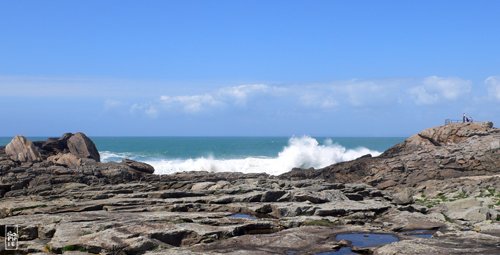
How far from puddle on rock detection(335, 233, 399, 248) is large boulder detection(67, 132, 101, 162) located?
42.8 m

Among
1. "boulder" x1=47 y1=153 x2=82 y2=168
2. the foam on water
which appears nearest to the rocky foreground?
"boulder" x1=47 y1=153 x2=82 y2=168

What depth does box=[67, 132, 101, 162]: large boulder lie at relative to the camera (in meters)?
64.9

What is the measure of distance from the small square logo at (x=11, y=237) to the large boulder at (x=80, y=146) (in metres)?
36.7

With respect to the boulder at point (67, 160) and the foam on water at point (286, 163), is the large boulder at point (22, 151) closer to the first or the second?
the boulder at point (67, 160)

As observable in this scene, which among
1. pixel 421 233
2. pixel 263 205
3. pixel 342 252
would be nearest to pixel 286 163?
pixel 263 205

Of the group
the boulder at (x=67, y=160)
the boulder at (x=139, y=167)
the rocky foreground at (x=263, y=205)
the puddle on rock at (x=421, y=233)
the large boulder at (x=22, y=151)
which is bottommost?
the puddle on rock at (x=421, y=233)

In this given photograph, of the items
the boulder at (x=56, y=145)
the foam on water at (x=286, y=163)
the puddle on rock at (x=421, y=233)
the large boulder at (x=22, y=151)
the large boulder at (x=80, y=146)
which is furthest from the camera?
the foam on water at (x=286, y=163)

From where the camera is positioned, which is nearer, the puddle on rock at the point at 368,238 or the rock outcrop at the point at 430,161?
the puddle on rock at the point at 368,238

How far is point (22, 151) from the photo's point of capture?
59344 millimetres

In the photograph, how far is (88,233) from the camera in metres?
26.6

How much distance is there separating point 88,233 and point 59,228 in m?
1.94

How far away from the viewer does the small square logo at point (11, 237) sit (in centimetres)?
2499

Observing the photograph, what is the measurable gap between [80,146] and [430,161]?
38.0 meters

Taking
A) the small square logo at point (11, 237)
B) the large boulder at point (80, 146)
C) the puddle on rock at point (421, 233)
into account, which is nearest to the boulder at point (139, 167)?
the large boulder at point (80, 146)
